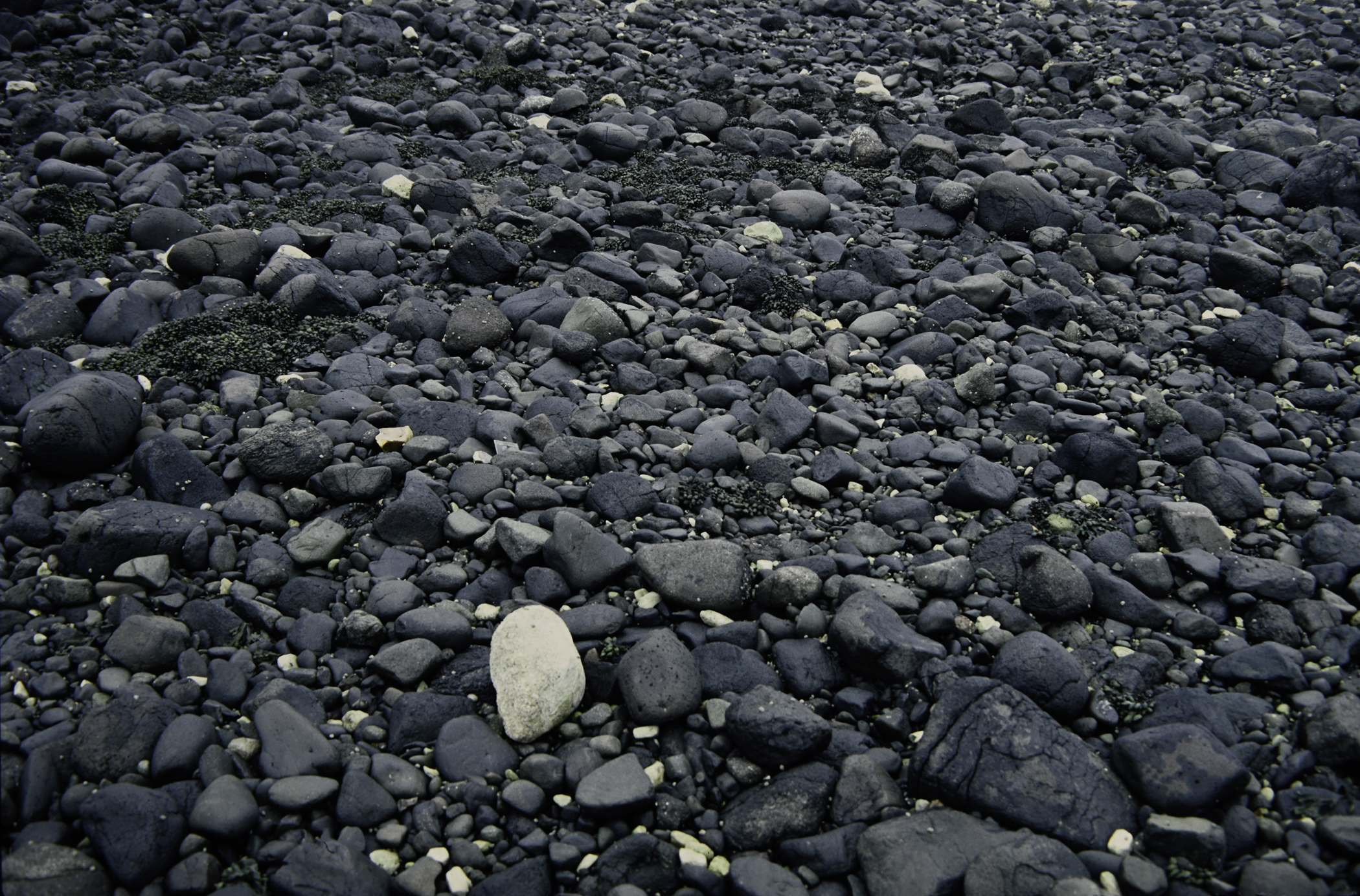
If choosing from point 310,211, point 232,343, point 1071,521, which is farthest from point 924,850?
point 310,211

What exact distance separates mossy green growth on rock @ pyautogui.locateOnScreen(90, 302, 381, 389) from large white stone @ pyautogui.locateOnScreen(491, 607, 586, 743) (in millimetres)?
3292

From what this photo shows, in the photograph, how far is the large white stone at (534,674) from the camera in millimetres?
4305

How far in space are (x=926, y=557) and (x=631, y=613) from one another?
6.18 feet

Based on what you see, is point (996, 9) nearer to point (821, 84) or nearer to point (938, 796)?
point (821, 84)

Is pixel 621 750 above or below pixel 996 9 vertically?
below

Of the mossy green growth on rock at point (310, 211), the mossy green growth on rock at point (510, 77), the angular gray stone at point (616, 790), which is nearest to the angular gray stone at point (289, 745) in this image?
the angular gray stone at point (616, 790)

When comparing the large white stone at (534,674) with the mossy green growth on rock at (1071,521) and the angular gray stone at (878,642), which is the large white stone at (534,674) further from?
the mossy green growth on rock at (1071,521)

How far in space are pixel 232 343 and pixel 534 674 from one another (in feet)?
13.1

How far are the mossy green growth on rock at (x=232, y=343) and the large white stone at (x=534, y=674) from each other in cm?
329

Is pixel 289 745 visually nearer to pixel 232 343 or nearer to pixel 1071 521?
pixel 232 343

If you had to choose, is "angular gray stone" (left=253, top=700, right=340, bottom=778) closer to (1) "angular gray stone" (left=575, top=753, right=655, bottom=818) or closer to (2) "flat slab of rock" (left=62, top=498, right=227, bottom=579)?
(1) "angular gray stone" (left=575, top=753, right=655, bottom=818)

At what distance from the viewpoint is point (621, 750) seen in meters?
4.30

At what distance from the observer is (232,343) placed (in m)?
6.53

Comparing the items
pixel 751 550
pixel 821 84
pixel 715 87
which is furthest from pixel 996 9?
pixel 751 550
